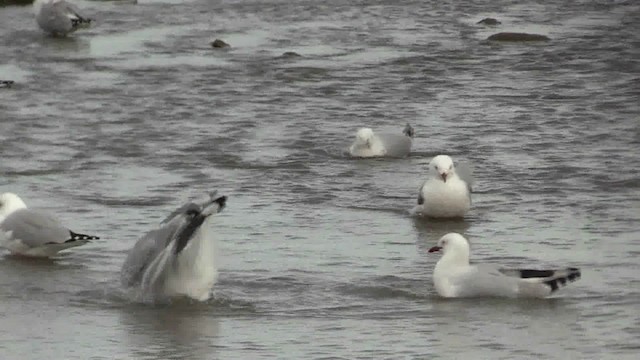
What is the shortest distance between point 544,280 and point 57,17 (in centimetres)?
1630

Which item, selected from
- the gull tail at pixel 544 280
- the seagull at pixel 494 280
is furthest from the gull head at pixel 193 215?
the gull tail at pixel 544 280

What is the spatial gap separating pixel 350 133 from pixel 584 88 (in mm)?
3773

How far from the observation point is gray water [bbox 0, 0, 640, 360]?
1091 centimetres

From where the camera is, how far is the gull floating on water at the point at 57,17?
26.7 metres

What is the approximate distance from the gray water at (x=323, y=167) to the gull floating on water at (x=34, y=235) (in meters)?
0.13

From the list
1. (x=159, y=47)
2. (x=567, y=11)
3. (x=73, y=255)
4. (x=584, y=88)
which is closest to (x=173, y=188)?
(x=73, y=255)

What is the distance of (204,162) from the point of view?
17.1 meters

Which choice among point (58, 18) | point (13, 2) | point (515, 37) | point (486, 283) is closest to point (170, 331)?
point (486, 283)

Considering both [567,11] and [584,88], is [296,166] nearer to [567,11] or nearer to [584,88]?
[584,88]

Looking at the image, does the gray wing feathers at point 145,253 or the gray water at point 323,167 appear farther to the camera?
the gray wing feathers at point 145,253

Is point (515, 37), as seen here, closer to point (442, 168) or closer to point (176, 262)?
point (442, 168)

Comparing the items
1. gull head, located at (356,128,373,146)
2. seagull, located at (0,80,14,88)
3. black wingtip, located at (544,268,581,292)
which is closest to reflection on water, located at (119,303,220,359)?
black wingtip, located at (544,268,581,292)

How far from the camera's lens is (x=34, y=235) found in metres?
13.0

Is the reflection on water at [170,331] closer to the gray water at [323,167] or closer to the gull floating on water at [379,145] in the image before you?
the gray water at [323,167]
